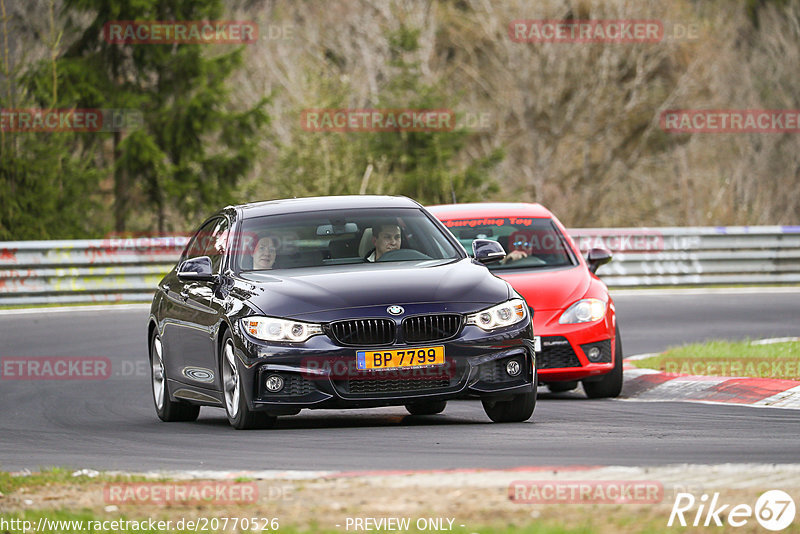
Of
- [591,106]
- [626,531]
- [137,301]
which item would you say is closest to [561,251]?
[626,531]

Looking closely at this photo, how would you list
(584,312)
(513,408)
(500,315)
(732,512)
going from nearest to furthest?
(732,512), (500,315), (513,408), (584,312)

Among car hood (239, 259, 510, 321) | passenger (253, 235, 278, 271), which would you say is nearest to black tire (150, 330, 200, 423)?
passenger (253, 235, 278, 271)

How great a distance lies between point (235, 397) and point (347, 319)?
43.5 inches

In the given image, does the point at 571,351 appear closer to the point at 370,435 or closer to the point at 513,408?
the point at 513,408

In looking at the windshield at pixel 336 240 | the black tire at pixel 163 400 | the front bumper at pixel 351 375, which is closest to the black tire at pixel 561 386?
the windshield at pixel 336 240

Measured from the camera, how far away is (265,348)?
947 centimetres

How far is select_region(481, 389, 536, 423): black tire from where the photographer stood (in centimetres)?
1004

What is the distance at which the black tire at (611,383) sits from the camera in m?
12.6

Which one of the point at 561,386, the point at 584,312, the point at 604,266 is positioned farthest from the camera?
the point at 604,266

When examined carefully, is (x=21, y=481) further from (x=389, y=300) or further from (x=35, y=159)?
(x=35, y=159)

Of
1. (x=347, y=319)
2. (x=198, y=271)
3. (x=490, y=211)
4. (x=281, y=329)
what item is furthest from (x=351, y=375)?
(x=490, y=211)

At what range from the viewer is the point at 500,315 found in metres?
9.71

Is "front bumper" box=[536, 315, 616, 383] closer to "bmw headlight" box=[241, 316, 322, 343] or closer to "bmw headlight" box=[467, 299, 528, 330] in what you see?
"bmw headlight" box=[467, 299, 528, 330]

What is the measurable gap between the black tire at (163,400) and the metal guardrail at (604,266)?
12187 millimetres
